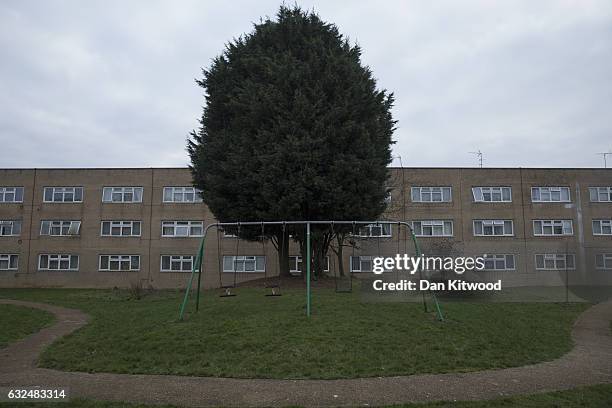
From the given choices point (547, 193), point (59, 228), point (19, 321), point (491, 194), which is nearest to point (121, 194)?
point (59, 228)

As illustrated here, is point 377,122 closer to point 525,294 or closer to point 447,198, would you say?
point 525,294

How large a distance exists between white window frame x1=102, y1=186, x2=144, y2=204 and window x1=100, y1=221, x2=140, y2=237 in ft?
5.65

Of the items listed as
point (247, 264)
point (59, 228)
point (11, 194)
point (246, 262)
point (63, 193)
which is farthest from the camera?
point (11, 194)

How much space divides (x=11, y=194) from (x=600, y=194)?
4849cm

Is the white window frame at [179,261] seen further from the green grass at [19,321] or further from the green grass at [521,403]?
the green grass at [521,403]

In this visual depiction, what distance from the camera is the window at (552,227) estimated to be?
134 feet

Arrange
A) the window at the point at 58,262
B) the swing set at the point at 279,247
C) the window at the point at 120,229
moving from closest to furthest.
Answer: the swing set at the point at 279,247, the window at the point at 58,262, the window at the point at 120,229

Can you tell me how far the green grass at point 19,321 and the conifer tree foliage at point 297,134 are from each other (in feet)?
25.7

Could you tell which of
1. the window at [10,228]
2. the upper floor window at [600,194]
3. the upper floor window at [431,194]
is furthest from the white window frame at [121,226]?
the upper floor window at [600,194]

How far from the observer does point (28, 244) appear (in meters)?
41.8

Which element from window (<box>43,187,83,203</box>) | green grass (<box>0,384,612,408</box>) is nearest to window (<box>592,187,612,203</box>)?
green grass (<box>0,384,612,408</box>)

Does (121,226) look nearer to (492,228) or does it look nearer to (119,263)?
(119,263)

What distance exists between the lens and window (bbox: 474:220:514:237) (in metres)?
40.6

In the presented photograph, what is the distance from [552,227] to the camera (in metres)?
40.8
